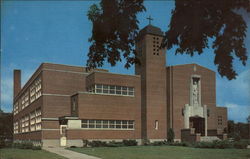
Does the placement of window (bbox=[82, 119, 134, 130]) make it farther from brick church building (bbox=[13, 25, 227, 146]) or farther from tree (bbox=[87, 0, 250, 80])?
tree (bbox=[87, 0, 250, 80])

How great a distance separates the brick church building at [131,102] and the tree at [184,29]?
28386mm

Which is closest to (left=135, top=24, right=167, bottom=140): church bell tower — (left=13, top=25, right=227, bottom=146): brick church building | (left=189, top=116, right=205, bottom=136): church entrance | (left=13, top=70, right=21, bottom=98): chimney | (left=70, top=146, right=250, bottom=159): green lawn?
(left=13, top=25, right=227, bottom=146): brick church building

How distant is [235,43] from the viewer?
9297 millimetres

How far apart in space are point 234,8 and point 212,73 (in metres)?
38.9

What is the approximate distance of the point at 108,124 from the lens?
3984 centimetres

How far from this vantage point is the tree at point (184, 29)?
8773mm

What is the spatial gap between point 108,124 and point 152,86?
7418 mm

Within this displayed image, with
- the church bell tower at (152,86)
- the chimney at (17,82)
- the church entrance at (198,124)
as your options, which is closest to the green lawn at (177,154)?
the church bell tower at (152,86)

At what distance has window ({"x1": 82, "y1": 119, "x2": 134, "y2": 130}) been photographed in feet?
126

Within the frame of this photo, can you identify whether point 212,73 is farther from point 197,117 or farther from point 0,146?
point 0,146

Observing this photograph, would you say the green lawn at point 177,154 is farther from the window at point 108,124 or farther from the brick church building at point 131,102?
the brick church building at point 131,102

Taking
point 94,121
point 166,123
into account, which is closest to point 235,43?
point 94,121

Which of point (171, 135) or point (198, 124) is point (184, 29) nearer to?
point (171, 135)

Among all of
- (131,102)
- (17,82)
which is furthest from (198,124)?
(17,82)
